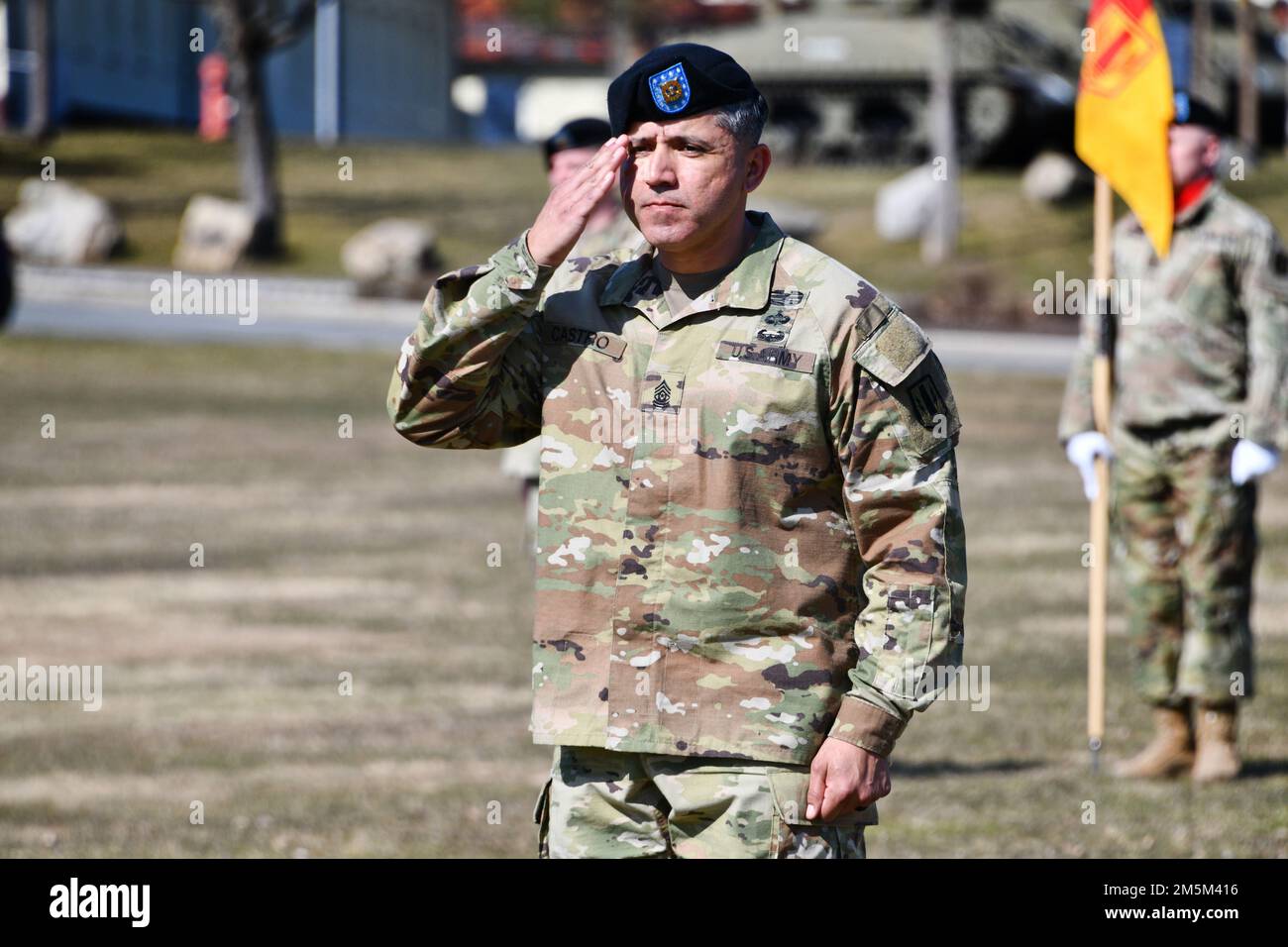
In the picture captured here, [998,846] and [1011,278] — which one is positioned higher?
[1011,278]

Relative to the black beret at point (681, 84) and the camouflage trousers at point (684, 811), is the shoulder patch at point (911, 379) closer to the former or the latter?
the black beret at point (681, 84)

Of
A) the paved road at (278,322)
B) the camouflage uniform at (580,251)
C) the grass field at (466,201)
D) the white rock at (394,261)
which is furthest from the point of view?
the grass field at (466,201)

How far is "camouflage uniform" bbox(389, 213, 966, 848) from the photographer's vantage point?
3.75 m

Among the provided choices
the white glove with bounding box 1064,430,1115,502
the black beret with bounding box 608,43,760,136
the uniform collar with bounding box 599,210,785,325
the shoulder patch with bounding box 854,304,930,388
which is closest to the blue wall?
the white glove with bounding box 1064,430,1115,502

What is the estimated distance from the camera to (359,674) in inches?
389

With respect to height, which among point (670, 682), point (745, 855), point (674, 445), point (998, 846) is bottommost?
point (998, 846)

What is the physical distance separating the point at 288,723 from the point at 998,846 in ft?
11.4

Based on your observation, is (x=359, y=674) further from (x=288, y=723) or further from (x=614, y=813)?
(x=614, y=813)

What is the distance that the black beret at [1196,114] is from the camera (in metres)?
7.89

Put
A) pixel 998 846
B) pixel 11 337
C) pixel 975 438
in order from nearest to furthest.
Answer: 1. pixel 998 846
2. pixel 975 438
3. pixel 11 337

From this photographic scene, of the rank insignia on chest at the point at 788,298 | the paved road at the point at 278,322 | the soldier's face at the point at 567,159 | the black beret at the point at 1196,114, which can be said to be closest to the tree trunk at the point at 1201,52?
the paved road at the point at 278,322

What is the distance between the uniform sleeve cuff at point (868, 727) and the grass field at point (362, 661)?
117 inches
